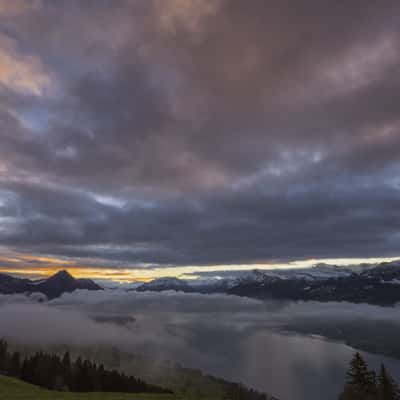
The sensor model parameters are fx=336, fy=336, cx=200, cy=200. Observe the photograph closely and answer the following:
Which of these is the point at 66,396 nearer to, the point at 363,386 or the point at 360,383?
the point at 360,383

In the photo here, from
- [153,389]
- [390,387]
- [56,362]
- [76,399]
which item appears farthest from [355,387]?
[153,389]

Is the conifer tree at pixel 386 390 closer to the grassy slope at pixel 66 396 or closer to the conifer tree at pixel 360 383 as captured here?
the conifer tree at pixel 360 383

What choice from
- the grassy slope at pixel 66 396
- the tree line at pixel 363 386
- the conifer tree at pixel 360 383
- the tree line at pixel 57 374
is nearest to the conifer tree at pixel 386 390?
the tree line at pixel 363 386

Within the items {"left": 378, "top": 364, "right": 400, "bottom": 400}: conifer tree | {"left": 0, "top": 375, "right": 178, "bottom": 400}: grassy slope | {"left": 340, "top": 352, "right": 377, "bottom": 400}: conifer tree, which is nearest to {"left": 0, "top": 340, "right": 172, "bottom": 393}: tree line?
{"left": 0, "top": 375, "right": 178, "bottom": 400}: grassy slope

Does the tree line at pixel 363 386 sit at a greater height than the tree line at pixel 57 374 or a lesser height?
greater

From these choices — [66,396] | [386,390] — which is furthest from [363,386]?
[66,396]

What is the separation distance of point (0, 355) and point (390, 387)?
6202 inches

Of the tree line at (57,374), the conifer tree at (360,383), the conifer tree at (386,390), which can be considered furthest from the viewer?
the tree line at (57,374)

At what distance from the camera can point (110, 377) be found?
161500mm

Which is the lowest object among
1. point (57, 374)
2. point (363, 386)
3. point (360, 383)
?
point (57, 374)

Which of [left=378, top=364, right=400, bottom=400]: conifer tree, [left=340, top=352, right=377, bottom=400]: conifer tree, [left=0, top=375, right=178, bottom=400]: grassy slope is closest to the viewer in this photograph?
[left=0, top=375, right=178, bottom=400]: grassy slope

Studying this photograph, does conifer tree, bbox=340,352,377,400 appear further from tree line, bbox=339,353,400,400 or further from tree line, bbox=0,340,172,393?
tree line, bbox=0,340,172,393

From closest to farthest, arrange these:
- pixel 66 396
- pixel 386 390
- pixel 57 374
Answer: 1. pixel 66 396
2. pixel 386 390
3. pixel 57 374

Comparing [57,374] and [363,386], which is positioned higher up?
[363,386]
